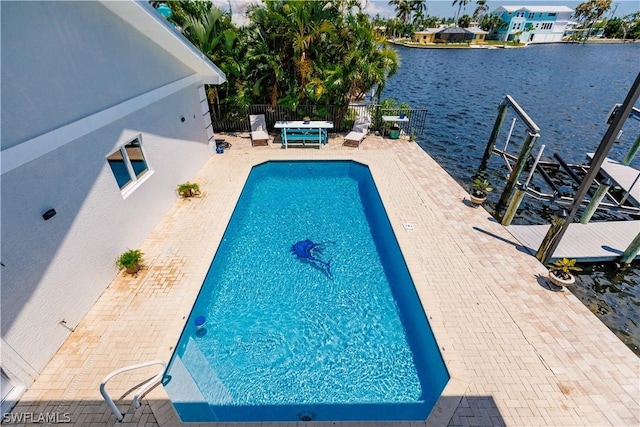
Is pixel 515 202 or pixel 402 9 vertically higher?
pixel 402 9

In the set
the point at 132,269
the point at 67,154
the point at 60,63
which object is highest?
the point at 60,63

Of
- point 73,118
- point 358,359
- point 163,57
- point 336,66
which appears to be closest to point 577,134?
point 336,66

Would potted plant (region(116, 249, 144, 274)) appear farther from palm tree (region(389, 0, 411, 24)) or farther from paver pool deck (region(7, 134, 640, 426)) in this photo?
palm tree (region(389, 0, 411, 24))

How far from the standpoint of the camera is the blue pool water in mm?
5734

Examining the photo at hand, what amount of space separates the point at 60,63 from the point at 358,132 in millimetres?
13877

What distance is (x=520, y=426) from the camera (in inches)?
195

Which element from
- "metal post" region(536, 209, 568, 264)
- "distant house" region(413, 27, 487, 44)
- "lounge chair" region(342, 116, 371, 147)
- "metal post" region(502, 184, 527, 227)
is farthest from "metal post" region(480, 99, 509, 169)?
"distant house" region(413, 27, 487, 44)

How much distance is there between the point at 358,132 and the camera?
17375 millimetres

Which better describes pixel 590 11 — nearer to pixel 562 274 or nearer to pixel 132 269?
pixel 562 274

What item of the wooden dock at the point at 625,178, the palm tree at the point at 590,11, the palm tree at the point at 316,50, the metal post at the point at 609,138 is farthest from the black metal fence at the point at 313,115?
the palm tree at the point at 590,11

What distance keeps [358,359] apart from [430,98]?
31.6 meters

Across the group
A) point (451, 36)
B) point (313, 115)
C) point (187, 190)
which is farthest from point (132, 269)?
point (451, 36)

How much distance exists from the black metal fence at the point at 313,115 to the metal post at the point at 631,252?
477 inches

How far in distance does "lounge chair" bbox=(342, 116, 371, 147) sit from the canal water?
14.0 ft
